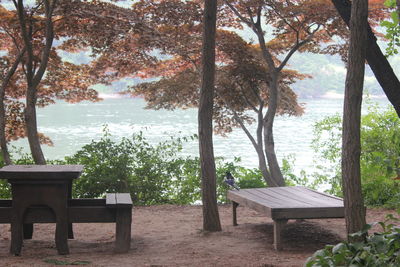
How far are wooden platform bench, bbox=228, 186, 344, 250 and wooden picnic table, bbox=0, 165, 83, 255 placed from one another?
1951 millimetres

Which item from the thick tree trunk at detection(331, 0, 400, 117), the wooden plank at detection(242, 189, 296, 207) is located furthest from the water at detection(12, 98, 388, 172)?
the thick tree trunk at detection(331, 0, 400, 117)

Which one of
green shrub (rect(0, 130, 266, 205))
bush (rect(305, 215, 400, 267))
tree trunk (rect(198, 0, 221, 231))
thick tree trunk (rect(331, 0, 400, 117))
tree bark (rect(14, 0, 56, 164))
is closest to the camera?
bush (rect(305, 215, 400, 267))

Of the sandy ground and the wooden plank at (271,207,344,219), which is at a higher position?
the wooden plank at (271,207,344,219)

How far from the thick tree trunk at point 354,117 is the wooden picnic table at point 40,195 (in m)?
2.59

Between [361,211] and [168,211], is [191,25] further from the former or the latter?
[361,211]

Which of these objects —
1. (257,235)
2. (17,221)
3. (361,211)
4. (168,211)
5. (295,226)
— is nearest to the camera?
(361,211)

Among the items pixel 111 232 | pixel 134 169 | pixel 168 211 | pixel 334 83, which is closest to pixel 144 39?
pixel 134 169

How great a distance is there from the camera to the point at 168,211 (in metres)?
9.12

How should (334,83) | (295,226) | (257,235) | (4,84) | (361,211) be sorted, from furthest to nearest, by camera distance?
1. (334,83)
2. (4,84)
3. (295,226)
4. (257,235)
5. (361,211)

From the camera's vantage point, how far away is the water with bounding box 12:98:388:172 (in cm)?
2125

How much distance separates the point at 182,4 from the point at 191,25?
438 millimetres

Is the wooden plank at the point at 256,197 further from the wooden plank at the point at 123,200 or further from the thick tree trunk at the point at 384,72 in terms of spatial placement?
the thick tree trunk at the point at 384,72

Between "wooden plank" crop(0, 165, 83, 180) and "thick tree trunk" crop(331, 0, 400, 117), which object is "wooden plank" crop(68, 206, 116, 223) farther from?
"thick tree trunk" crop(331, 0, 400, 117)

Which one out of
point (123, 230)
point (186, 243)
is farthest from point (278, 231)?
point (123, 230)
